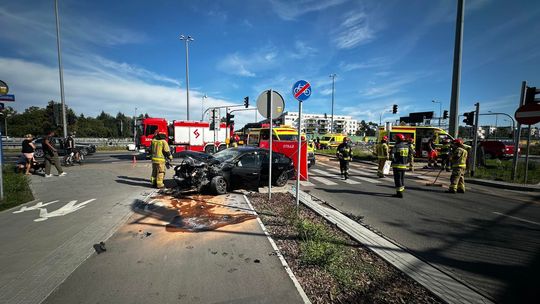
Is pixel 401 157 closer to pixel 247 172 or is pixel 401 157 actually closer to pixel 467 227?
pixel 467 227

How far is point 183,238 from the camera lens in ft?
13.5

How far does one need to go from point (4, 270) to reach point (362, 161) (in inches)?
752

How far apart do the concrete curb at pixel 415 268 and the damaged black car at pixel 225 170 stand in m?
3.34

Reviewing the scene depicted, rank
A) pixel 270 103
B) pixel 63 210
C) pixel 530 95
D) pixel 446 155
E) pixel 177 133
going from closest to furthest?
pixel 63 210, pixel 270 103, pixel 530 95, pixel 446 155, pixel 177 133

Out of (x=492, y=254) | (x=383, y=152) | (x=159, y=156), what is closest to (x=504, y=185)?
(x=383, y=152)

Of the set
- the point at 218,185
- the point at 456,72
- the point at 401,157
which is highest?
the point at 456,72

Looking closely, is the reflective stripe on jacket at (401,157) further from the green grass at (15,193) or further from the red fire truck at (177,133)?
the red fire truck at (177,133)

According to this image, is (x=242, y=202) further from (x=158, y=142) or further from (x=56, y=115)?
(x=56, y=115)

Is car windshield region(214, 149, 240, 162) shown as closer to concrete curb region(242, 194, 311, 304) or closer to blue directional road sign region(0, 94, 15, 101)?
concrete curb region(242, 194, 311, 304)

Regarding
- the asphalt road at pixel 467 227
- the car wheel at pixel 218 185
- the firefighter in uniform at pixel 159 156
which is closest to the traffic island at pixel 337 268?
the asphalt road at pixel 467 227

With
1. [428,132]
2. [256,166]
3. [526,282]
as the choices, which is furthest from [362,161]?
[526,282]

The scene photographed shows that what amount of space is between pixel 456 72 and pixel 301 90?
514 inches

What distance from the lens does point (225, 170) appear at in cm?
729

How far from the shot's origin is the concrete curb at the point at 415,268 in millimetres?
2658
